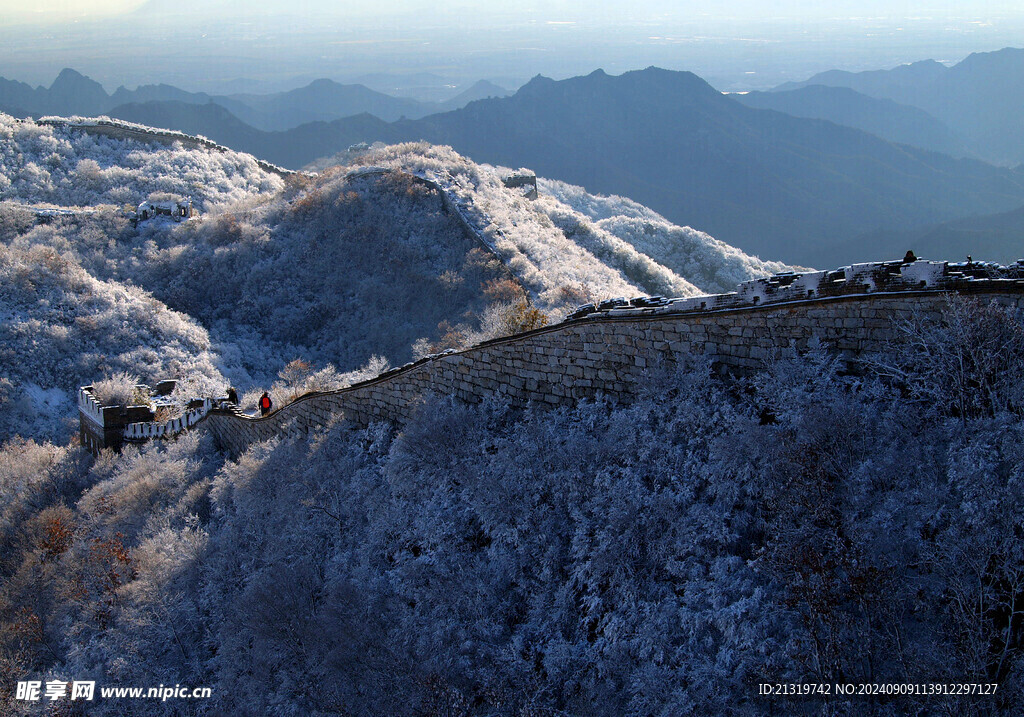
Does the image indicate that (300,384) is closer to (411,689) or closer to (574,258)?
(411,689)

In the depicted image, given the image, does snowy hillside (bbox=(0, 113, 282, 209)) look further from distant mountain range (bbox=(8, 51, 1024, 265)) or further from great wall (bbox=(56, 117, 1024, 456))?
distant mountain range (bbox=(8, 51, 1024, 265))

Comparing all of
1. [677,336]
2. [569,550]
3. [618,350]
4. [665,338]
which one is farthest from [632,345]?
[569,550]

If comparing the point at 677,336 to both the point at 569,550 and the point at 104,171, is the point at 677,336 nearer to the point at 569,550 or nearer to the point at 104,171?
the point at 569,550

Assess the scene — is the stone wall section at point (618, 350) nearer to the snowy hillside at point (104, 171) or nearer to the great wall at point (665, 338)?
the great wall at point (665, 338)

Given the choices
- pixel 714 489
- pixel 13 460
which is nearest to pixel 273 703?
pixel 714 489

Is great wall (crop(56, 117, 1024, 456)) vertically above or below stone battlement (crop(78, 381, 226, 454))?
above

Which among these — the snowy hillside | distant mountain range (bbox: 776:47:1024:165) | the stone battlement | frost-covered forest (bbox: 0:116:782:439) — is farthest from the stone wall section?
distant mountain range (bbox: 776:47:1024:165)
